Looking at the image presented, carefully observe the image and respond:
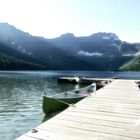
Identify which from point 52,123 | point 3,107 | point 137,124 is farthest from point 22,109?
point 137,124

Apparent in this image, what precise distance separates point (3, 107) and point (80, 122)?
16.9 metres

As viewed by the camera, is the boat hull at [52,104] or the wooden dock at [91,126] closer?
the wooden dock at [91,126]

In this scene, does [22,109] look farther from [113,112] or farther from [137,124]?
[137,124]

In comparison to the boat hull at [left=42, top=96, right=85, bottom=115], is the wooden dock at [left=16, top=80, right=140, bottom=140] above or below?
above

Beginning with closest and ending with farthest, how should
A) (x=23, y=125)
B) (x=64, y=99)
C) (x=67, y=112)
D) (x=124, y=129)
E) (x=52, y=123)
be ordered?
(x=124, y=129) → (x=52, y=123) → (x=67, y=112) → (x=23, y=125) → (x=64, y=99)

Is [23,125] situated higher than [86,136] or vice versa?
[86,136]

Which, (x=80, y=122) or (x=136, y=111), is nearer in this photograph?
(x=80, y=122)

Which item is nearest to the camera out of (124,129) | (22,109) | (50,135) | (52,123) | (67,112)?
(50,135)

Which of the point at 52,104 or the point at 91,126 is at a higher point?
the point at 91,126

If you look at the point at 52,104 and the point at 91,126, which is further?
the point at 52,104

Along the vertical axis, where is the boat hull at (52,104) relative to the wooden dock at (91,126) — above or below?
below

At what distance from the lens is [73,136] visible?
30.9 feet

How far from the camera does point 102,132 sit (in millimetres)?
9930

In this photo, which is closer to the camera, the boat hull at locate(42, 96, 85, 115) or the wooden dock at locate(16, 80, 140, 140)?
the wooden dock at locate(16, 80, 140, 140)
